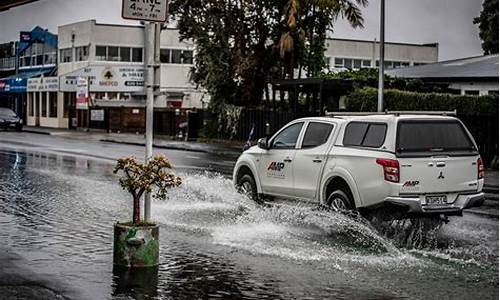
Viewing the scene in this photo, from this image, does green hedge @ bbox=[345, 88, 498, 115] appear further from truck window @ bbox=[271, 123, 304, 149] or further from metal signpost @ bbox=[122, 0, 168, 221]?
metal signpost @ bbox=[122, 0, 168, 221]

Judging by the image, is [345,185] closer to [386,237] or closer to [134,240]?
[386,237]

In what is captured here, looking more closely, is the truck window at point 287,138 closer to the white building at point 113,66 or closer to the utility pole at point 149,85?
the utility pole at point 149,85

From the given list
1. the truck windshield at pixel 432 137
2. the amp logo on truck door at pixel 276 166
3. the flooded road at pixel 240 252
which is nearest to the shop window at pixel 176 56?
the flooded road at pixel 240 252

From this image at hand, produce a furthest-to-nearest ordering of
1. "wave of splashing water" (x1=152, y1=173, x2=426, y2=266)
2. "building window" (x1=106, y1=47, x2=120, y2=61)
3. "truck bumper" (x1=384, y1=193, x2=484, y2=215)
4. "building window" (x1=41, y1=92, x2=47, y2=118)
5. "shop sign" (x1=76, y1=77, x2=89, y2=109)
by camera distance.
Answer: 1. "building window" (x1=41, y1=92, x2=47, y2=118)
2. "building window" (x1=106, y1=47, x2=120, y2=61)
3. "shop sign" (x1=76, y1=77, x2=89, y2=109)
4. "truck bumper" (x1=384, y1=193, x2=484, y2=215)
5. "wave of splashing water" (x1=152, y1=173, x2=426, y2=266)

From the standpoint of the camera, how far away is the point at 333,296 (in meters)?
7.94

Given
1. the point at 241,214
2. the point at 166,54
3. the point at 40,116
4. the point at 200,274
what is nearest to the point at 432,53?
the point at 166,54

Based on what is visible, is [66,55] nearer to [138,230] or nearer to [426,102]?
[426,102]

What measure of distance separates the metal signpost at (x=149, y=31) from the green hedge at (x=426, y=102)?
2153 centimetres

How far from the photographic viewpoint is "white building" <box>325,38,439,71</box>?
224ft

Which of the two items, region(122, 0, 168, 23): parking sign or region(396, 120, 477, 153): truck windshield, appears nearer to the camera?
region(122, 0, 168, 23): parking sign

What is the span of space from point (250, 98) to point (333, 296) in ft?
107

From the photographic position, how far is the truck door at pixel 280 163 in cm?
1370

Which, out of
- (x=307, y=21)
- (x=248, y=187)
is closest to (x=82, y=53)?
(x=307, y=21)

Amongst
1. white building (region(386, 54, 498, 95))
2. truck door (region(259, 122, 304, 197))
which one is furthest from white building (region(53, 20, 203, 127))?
truck door (region(259, 122, 304, 197))
